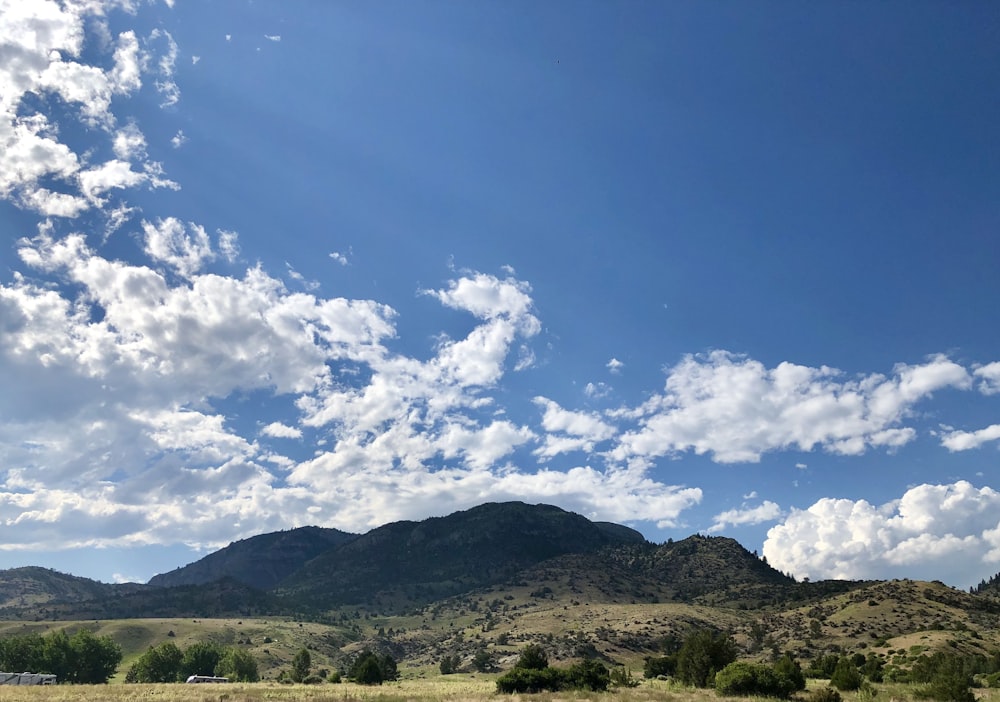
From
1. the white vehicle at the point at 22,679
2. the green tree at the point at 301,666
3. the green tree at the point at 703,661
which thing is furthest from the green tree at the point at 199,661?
the green tree at the point at 703,661

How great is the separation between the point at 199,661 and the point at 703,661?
101583 millimetres

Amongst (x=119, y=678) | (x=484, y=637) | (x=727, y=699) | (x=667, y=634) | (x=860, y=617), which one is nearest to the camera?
(x=727, y=699)

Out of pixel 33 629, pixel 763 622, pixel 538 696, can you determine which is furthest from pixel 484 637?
pixel 538 696

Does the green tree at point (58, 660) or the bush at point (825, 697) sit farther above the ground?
the bush at point (825, 697)

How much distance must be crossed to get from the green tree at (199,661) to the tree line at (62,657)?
12.4 metres

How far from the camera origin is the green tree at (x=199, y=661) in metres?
114

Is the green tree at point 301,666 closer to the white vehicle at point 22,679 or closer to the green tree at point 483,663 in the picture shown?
the green tree at point 483,663

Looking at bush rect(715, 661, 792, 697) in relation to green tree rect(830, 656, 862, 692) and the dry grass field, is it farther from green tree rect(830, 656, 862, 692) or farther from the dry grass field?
green tree rect(830, 656, 862, 692)

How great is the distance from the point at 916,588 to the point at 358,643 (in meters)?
152

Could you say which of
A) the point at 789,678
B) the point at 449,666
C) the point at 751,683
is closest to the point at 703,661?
the point at 789,678

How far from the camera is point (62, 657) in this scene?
108m

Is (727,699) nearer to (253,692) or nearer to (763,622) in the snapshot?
(253,692)

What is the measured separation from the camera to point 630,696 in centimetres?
4181

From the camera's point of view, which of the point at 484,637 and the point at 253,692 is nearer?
the point at 253,692
